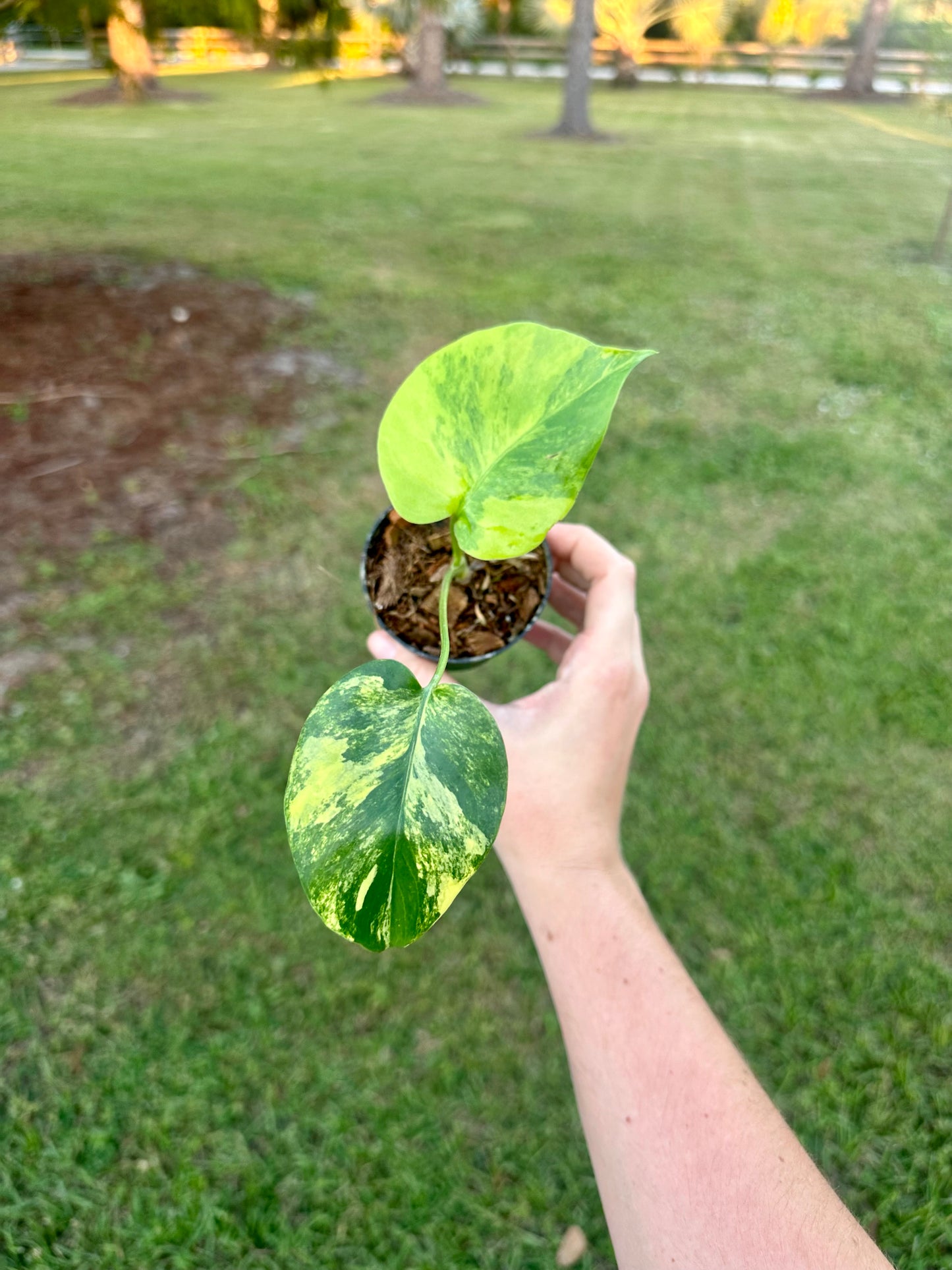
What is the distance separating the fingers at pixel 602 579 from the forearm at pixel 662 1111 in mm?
241

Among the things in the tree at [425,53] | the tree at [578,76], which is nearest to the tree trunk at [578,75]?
the tree at [578,76]

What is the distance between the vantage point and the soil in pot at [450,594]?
0.81 meters

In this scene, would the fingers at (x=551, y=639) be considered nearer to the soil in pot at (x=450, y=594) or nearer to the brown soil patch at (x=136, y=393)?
the soil in pot at (x=450, y=594)

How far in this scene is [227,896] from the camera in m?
1.32

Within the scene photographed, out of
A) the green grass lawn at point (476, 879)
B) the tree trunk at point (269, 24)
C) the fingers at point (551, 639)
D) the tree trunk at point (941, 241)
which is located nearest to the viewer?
the green grass lawn at point (476, 879)

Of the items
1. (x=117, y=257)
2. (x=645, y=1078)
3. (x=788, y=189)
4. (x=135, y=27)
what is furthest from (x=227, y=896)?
(x=788, y=189)

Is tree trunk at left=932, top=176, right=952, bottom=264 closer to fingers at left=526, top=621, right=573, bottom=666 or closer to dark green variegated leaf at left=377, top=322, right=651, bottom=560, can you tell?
fingers at left=526, top=621, right=573, bottom=666

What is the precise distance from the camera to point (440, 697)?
0.53 m

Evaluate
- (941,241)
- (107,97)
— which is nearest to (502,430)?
(107,97)

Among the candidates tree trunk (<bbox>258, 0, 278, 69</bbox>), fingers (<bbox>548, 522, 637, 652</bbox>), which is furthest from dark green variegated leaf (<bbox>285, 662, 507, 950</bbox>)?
tree trunk (<bbox>258, 0, 278, 69</bbox>)

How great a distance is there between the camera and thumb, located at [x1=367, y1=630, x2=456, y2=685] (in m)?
0.81

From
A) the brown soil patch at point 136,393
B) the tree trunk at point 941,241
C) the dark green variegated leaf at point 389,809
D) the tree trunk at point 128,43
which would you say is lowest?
the brown soil patch at point 136,393

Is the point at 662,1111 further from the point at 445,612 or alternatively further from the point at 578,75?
the point at 578,75

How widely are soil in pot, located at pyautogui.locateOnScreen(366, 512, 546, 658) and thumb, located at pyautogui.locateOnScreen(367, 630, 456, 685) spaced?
0.02m
